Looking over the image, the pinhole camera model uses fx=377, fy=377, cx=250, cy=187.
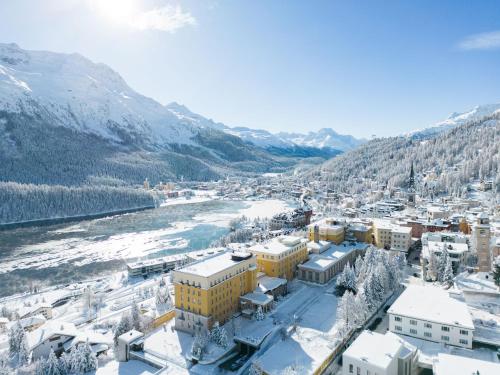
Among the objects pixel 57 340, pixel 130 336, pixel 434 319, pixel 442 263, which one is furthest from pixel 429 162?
pixel 57 340

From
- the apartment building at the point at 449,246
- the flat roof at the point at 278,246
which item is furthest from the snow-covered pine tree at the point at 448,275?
the flat roof at the point at 278,246

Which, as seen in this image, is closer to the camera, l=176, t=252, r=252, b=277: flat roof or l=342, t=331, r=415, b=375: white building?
l=342, t=331, r=415, b=375: white building

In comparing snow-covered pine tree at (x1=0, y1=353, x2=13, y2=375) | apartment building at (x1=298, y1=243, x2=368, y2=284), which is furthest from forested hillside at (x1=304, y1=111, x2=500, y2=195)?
snow-covered pine tree at (x1=0, y1=353, x2=13, y2=375)

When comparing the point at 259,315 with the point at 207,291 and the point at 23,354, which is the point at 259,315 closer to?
the point at 207,291

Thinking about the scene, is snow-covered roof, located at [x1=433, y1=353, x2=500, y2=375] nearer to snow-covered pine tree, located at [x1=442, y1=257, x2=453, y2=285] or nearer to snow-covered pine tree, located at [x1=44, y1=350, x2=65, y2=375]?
snow-covered pine tree, located at [x1=442, y1=257, x2=453, y2=285]

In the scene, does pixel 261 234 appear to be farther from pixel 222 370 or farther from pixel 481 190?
pixel 481 190

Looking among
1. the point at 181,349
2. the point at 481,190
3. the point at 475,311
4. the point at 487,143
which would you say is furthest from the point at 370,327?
the point at 487,143
